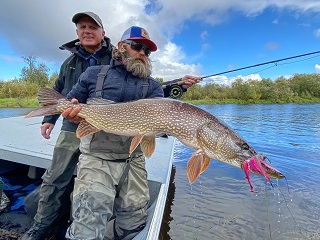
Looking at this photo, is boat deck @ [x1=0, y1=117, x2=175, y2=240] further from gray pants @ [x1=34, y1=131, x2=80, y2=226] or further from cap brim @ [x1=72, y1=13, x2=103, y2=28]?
cap brim @ [x1=72, y1=13, x2=103, y2=28]

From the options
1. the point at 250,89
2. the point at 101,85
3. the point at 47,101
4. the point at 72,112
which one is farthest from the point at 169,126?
the point at 250,89

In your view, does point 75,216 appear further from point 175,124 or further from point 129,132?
point 175,124

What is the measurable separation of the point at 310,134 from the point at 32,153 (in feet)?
42.6

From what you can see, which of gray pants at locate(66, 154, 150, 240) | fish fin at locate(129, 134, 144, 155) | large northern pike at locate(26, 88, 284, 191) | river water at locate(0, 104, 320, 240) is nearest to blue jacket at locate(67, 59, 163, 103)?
large northern pike at locate(26, 88, 284, 191)

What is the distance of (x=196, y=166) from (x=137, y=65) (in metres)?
1.10

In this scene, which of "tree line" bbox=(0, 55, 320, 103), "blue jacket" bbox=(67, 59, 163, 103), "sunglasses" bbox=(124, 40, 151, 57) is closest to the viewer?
"blue jacket" bbox=(67, 59, 163, 103)

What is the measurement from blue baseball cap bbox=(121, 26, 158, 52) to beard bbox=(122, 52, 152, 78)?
162mm

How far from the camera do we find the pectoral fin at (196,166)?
2.12 metres

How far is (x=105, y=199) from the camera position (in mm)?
2250

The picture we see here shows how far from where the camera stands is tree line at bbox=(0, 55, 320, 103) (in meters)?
49.1

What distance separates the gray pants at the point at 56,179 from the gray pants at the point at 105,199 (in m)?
0.56

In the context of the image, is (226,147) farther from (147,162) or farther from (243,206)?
(243,206)

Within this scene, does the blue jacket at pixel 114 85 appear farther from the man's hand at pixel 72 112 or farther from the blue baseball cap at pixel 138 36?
the blue baseball cap at pixel 138 36

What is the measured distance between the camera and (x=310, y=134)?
41.4ft
